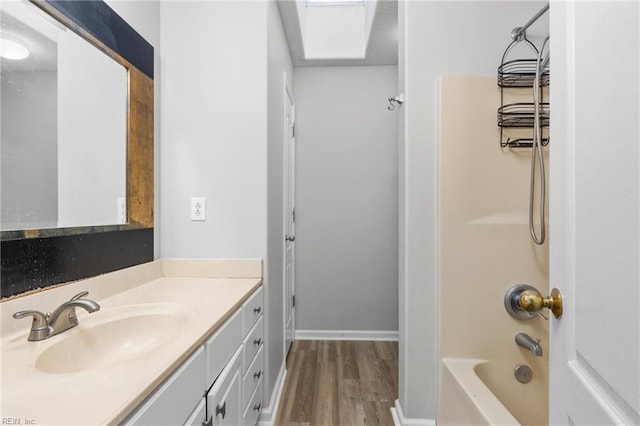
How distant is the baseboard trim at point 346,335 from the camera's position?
3086 mm

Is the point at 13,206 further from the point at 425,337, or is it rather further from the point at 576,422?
the point at 425,337

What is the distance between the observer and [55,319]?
987 mm

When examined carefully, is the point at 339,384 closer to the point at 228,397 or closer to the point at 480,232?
the point at 228,397

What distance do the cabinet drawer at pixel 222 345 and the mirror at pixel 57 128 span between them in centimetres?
69

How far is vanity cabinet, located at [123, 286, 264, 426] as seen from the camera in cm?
80

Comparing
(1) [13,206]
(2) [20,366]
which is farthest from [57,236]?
(2) [20,366]

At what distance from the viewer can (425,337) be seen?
173 centimetres

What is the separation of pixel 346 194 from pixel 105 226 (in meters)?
2.05

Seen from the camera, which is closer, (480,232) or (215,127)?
(480,232)

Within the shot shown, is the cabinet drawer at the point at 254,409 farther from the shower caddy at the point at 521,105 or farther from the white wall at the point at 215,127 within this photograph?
the shower caddy at the point at 521,105

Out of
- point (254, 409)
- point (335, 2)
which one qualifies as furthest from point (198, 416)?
point (335, 2)

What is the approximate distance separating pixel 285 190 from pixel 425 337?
4.61ft

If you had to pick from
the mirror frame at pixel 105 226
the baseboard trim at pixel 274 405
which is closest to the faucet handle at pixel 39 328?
the mirror frame at pixel 105 226

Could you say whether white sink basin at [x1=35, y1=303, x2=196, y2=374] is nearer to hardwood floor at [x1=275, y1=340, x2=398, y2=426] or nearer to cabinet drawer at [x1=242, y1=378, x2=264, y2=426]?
cabinet drawer at [x1=242, y1=378, x2=264, y2=426]
